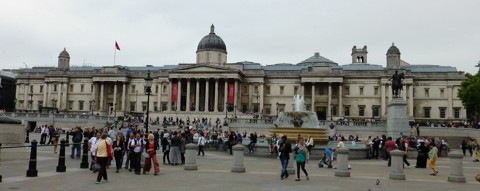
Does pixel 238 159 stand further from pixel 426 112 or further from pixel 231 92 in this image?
pixel 426 112

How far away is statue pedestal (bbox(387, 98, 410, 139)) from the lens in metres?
38.8

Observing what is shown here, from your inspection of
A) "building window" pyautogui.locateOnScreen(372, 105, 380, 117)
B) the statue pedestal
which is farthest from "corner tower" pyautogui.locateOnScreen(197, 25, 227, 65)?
the statue pedestal

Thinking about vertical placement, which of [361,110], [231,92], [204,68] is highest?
[204,68]

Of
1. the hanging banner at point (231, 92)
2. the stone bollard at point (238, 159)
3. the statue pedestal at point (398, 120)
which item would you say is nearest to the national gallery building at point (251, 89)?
the hanging banner at point (231, 92)

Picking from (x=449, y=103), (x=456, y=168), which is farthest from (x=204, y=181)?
(x=449, y=103)

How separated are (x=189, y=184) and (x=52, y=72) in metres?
95.7

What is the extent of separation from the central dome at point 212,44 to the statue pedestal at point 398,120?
5699cm

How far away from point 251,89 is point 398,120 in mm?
53270

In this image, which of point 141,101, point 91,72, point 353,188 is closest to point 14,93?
point 91,72

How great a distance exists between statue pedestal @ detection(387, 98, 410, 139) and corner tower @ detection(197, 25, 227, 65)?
181 feet

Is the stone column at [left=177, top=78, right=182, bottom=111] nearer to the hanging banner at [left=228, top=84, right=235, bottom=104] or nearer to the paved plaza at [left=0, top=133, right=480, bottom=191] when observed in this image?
the hanging banner at [left=228, top=84, right=235, bottom=104]

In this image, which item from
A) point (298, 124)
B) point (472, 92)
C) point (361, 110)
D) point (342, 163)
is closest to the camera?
point (342, 163)

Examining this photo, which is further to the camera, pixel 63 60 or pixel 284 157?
pixel 63 60

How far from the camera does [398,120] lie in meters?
39.0
